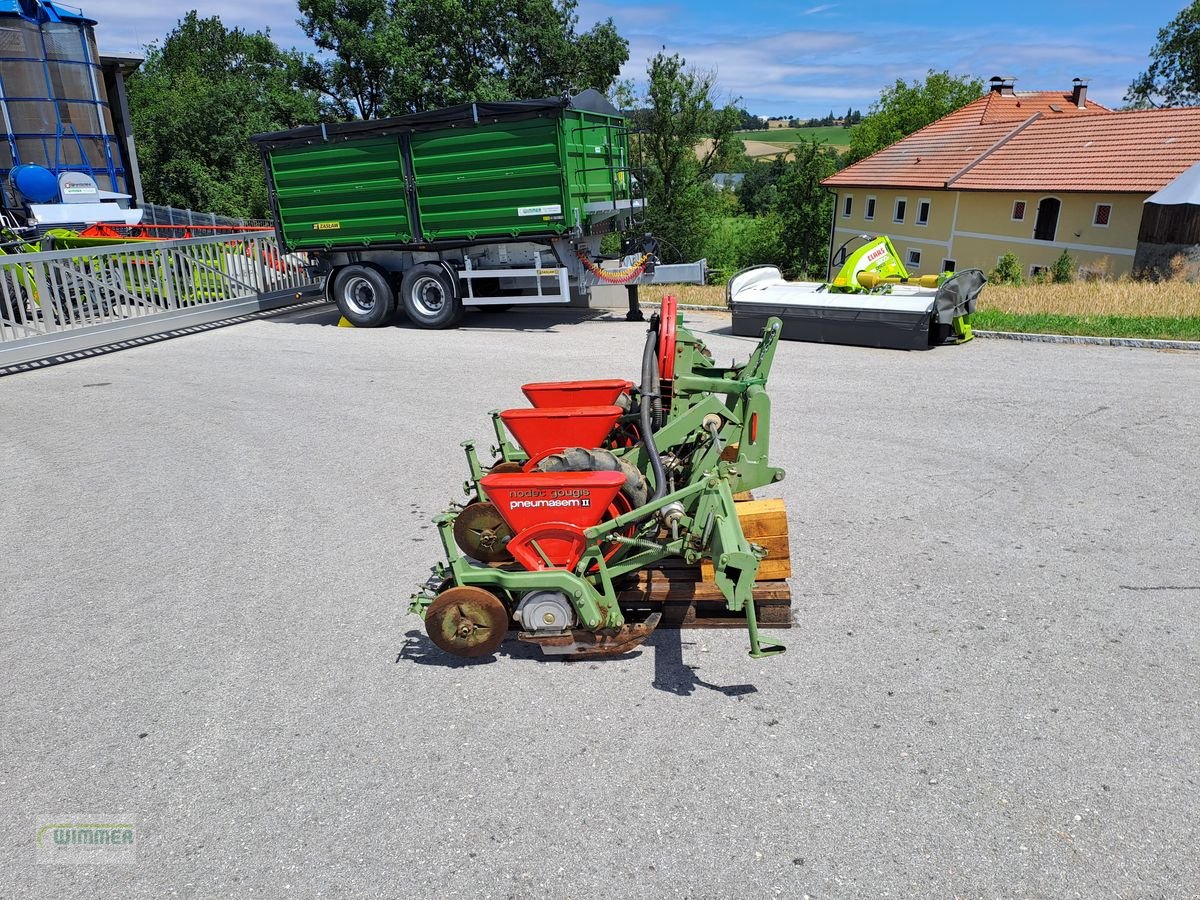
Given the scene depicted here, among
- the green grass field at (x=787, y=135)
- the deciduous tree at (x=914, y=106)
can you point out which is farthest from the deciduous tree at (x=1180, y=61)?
the green grass field at (x=787, y=135)

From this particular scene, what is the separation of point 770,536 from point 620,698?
3.87 feet

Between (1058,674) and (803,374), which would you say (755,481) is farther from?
(803,374)

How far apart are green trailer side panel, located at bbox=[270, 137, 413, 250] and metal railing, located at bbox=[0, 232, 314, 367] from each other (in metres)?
1.24

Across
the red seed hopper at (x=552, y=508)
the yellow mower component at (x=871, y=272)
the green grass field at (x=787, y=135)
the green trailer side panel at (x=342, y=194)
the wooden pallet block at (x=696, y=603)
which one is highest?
the green grass field at (x=787, y=135)

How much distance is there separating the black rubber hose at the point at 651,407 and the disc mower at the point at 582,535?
0.01 metres

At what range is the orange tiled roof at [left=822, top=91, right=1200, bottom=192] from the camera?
28938mm

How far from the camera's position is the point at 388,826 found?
9.97 feet

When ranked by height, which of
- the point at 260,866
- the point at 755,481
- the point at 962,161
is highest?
the point at 962,161

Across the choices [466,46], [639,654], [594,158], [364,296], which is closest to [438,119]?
[594,158]

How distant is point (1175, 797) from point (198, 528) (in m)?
5.75

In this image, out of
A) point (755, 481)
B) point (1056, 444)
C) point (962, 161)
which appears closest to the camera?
point (755, 481)

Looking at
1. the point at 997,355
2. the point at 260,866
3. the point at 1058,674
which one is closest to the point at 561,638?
the point at 260,866

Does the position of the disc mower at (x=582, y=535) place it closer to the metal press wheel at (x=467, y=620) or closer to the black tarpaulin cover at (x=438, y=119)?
the metal press wheel at (x=467, y=620)

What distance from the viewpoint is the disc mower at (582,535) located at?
12.7 feet
